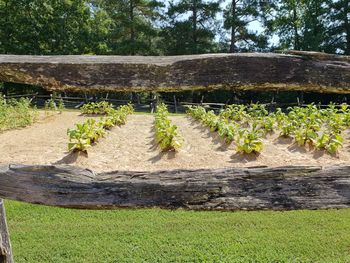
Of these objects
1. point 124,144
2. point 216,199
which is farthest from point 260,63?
point 124,144

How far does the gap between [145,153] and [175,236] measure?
4.73 m

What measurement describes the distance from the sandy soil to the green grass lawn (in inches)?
82.9

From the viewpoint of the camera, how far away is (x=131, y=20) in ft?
101

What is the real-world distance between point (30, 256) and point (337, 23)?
30.6 meters

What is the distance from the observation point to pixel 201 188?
218 cm

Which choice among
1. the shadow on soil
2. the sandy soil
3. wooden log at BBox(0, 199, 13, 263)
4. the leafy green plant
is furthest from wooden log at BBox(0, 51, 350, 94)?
the leafy green plant

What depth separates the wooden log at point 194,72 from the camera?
1.95 metres

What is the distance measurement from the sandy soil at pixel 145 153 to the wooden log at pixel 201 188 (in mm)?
5853

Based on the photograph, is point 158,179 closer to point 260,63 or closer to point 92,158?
point 260,63

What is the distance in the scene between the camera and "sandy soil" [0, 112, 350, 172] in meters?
8.53

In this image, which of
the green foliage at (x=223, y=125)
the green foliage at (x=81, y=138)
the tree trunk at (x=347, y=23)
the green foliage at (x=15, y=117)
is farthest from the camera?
the tree trunk at (x=347, y=23)

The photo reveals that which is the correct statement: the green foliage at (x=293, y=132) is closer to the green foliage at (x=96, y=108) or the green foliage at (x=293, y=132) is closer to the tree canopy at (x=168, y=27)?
the green foliage at (x=96, y=108)

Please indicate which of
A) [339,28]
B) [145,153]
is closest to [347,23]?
[339,28]

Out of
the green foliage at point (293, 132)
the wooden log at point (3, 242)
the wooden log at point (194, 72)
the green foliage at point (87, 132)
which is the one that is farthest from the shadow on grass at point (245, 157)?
the wooden log at point (194, 72)
